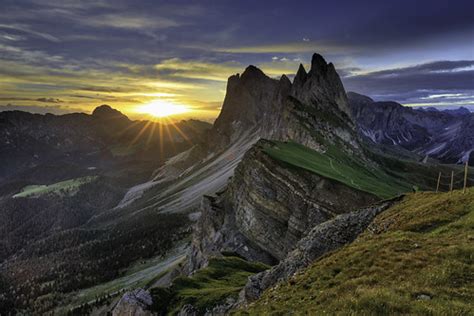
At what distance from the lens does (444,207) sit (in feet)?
98.1

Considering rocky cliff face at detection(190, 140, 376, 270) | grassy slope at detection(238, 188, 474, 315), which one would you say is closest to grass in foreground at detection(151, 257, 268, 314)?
grassy slope at detection(238, 188, 474, 315)

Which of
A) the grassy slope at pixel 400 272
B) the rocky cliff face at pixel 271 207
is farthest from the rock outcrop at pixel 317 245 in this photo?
the rocky cliff face at pixel 271 207

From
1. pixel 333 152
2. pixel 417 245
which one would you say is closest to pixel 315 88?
pixel 333 152

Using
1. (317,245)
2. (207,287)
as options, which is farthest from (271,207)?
(317,245)

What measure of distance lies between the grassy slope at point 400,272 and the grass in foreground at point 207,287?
32.4ft

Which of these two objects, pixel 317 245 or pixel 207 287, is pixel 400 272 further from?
pixel 207 287

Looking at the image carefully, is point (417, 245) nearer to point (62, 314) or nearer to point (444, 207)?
point (444, 207)

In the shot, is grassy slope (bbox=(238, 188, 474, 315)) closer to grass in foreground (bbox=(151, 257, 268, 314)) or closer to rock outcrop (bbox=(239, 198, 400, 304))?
rock outcrop (bbox=(239, 198, 400, 304))

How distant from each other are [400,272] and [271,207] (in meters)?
54.6

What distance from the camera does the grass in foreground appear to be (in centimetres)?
3594

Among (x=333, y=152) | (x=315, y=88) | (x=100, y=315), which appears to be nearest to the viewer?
(x=333, y=152)

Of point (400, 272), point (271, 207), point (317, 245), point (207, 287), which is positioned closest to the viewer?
point (400, 272)

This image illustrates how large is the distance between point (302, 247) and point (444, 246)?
14075mm

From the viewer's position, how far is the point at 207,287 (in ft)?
143
